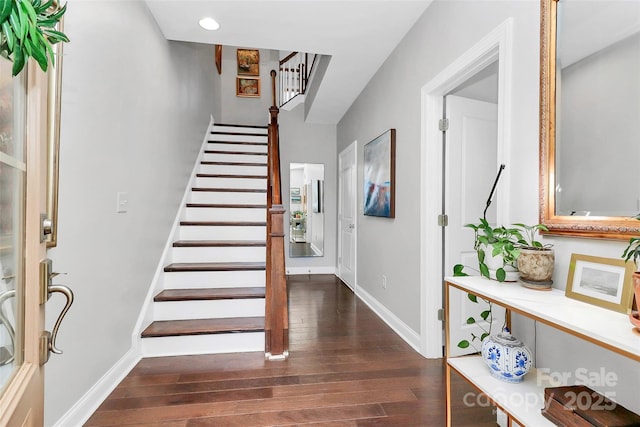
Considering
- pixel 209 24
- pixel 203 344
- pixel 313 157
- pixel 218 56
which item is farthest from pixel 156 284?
pixel 218 56

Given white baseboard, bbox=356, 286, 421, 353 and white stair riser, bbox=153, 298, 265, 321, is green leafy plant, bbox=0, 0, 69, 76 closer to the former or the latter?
white stair riser, bbox=153, 298, 265, 321

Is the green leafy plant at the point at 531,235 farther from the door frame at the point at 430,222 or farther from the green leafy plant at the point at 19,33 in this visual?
the green leafy plant at the point at 19,33

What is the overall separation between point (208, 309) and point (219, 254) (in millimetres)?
634

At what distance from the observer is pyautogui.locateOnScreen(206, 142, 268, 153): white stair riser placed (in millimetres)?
4617

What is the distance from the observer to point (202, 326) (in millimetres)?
2346

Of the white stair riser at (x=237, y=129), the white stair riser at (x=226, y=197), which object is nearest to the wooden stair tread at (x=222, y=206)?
the white stair riser at (x=226, y=197)

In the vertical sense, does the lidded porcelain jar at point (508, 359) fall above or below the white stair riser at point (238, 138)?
below

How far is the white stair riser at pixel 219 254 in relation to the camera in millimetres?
2945

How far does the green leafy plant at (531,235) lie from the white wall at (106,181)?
1.99 meters

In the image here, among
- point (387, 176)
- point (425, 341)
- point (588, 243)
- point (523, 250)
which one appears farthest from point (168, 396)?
point (387, 176)

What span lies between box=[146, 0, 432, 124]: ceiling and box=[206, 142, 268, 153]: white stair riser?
6.45ft

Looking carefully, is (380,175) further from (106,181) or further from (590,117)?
(106,181)

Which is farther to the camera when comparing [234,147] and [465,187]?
[234,147]

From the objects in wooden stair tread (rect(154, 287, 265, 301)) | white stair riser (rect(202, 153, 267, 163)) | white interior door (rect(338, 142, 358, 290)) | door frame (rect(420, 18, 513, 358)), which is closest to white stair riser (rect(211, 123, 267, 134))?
white stair riser (rect(202, 153, 267, 163))
